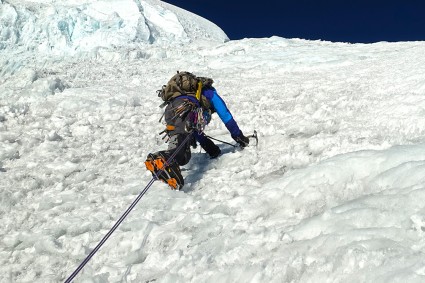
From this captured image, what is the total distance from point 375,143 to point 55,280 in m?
3.42

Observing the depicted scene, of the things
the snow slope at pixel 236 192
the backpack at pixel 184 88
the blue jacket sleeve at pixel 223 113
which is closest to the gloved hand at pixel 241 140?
the blue jacket sleeve at pixel 223 113

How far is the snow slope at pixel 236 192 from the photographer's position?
2.64 meters

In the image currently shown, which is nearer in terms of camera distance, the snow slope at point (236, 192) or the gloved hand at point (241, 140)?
the snow slope at point (236, 192)

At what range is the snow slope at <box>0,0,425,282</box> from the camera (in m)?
2.64

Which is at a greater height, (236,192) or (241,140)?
(241,140)

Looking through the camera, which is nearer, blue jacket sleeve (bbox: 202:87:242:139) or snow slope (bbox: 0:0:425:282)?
snow slope (bbox: 0:0:425:282)

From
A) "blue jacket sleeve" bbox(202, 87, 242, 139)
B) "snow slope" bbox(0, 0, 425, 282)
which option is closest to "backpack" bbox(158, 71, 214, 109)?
"blue jacket sleeve" bbox(202, 87, 242, 139)

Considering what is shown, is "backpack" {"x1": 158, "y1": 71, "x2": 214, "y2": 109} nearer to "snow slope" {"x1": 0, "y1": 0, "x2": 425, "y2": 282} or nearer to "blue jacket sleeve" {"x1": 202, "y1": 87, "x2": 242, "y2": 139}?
"blue jacket sleeve" {"x1": 202, "y1": 87, "x2": 242, "y2": 139}

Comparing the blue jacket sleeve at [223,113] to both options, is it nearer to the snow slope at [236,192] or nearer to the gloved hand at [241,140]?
the gloved hand at [241,140]

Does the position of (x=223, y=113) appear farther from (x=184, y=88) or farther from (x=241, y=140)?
(x=184, y=88)

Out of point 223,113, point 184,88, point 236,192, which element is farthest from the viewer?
point 223,113

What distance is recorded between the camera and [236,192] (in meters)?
4.13

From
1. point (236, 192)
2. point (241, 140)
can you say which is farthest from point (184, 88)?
point (236, 192)

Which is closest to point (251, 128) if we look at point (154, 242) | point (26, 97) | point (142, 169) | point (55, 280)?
point (142, 169)
